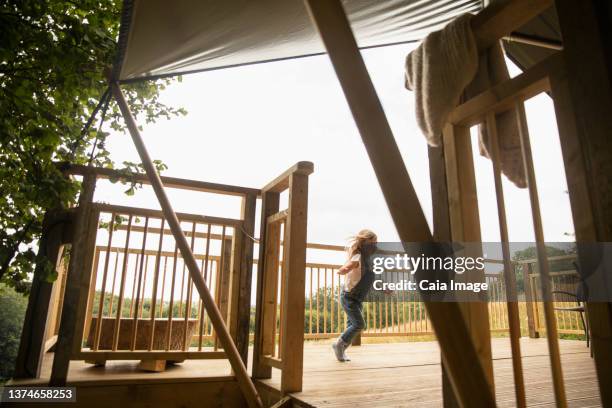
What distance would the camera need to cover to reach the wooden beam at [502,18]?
3.59 ft

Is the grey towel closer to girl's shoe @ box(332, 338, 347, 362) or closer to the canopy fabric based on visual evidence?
the canopy fabric

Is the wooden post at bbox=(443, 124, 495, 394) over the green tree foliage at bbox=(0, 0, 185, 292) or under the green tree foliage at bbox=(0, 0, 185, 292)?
under

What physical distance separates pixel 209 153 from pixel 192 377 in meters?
15.3

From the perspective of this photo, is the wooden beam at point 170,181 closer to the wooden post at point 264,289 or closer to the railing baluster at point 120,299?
the wooden post at point 264,289

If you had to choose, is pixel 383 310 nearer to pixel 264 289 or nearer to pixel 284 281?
pixel 264 289

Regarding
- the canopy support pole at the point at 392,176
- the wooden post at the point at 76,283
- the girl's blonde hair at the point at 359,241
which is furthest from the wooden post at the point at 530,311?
the canopy support pole at the point at 392,176

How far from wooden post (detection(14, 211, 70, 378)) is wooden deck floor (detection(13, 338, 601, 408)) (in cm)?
14

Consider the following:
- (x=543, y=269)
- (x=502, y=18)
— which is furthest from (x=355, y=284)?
(x=502, y=18)

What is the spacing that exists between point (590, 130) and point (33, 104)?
2300 mm

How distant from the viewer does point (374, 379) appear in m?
2.78

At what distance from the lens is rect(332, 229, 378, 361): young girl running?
375 cm

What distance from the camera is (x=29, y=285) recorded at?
253 centimetres

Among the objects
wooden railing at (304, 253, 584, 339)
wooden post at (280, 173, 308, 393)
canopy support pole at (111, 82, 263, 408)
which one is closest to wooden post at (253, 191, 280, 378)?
wooden post at (280, 173, 308, 393)

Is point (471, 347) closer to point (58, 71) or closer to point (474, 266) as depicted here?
point (474, 266)
